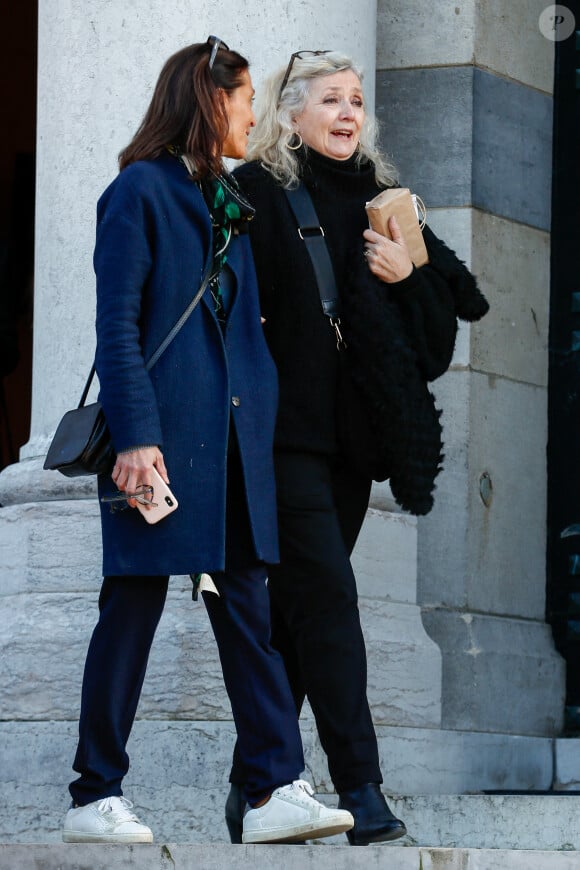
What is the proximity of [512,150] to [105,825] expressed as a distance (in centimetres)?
394

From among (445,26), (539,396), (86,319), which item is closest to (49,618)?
(86,319)

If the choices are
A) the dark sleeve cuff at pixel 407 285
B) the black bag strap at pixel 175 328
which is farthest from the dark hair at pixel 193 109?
the dark sleeve cuff at pixel 407 285

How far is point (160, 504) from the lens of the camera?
4.22m

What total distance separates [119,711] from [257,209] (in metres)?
1.36

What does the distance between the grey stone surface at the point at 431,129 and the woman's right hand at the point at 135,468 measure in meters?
3.23

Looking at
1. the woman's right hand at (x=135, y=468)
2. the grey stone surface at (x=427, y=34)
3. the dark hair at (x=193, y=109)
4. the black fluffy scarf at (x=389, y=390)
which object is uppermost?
the grey stone surface at (x=427, y=34)

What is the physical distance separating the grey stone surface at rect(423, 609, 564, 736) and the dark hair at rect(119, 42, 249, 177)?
2836 millimetres

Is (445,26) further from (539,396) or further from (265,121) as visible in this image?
(265,121)

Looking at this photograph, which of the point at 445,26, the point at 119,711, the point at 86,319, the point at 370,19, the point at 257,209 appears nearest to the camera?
the point at 119,711

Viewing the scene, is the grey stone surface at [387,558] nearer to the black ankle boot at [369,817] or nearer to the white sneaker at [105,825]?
the black ankle boot at [369,817]

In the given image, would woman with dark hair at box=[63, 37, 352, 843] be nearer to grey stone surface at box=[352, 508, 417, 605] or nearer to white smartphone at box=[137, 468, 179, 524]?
white smartphone at box=[137, 468, 179, 524]

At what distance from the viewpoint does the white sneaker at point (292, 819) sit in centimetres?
423

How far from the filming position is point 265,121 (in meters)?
4.93

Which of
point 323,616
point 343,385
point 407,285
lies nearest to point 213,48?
point 407,285
